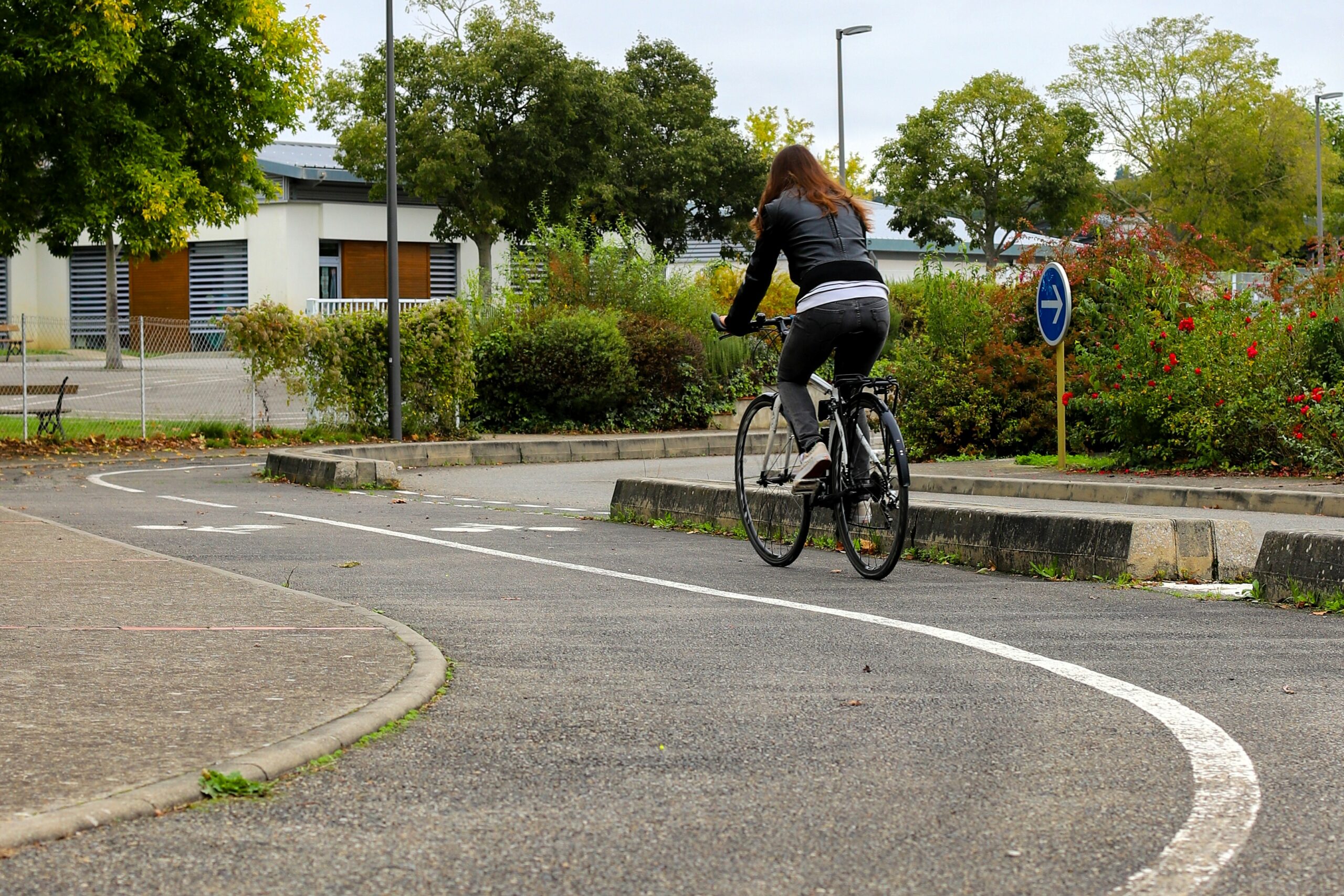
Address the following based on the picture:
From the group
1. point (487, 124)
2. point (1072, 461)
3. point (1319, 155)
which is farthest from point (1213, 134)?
point (1072, 461)

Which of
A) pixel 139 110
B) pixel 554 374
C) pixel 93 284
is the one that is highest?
pixel 93 284

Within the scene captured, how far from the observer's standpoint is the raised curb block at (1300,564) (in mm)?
7020

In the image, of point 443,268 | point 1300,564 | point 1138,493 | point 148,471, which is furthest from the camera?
point 443,268

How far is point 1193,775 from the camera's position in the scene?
13.5 ft

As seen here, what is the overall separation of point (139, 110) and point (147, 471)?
4961 mm

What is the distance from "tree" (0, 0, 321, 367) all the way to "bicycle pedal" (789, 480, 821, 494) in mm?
13273

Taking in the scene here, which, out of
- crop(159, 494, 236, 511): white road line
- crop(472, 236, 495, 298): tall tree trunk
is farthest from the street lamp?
crop(159, 494, 236, 511): white road line

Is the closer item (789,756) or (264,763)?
(264,763)

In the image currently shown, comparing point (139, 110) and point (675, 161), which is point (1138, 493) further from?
point (675, 161)

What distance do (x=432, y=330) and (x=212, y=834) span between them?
1915cm

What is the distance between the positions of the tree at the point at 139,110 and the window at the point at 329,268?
34.5 m

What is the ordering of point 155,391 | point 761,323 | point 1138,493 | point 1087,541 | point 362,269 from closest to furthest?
point 1087,541 → point 761,323 → point 1138,493 → point 155,391 → point 362,269

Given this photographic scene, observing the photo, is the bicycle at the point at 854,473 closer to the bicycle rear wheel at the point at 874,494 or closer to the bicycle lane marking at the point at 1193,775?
the bicycle rear wheel at the point at 874,494

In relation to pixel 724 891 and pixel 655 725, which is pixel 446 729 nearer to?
pixel 655 725
